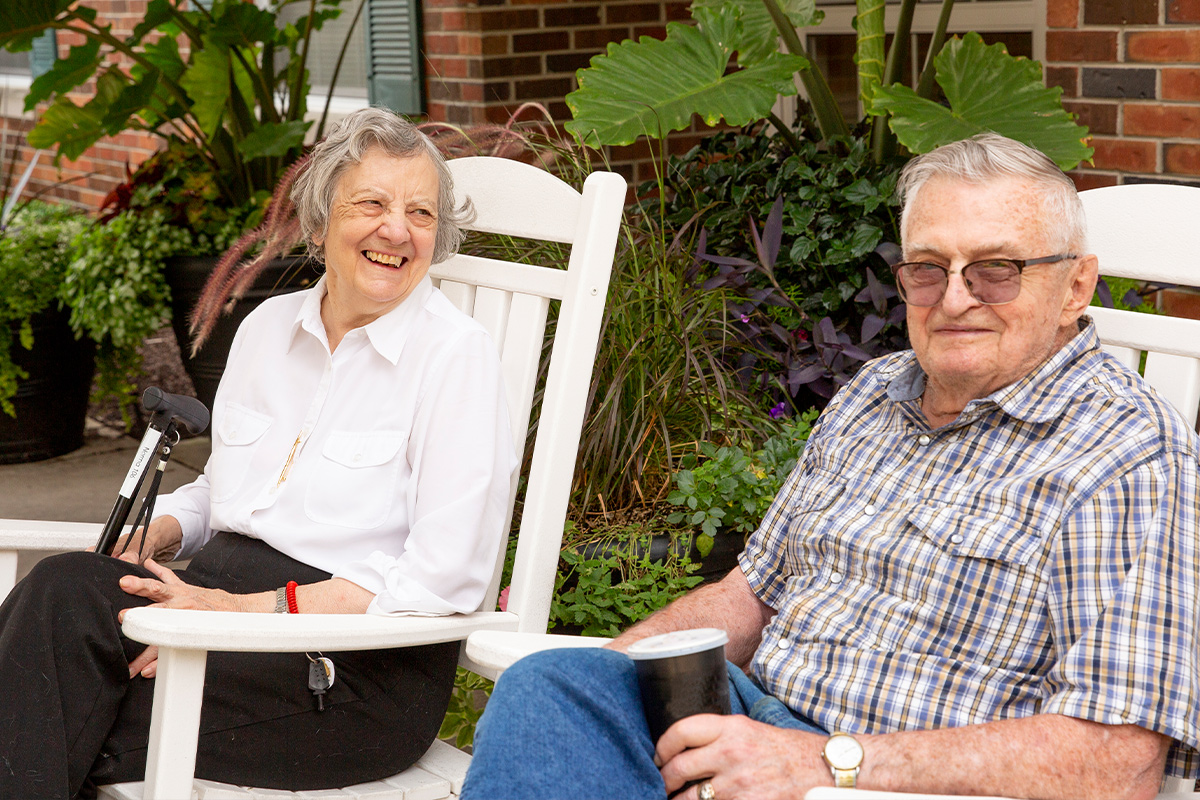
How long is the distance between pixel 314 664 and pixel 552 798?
540 millimetres

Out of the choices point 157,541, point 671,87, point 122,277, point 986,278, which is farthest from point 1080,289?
point 122,277

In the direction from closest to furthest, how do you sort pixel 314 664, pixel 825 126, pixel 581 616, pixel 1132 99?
1. pixel 314 664
2. pixel 581 616
3. pixel 1132 99
4. pixel 825 126

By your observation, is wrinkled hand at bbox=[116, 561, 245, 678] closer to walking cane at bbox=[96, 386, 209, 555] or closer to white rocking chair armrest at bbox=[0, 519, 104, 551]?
walking cane at bbox=[96, 386, 209, 555]

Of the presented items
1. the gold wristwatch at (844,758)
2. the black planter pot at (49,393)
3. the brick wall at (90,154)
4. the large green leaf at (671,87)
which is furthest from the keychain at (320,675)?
the brick wall at (90,154)

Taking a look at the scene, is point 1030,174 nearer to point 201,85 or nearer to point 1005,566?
point 1005,566

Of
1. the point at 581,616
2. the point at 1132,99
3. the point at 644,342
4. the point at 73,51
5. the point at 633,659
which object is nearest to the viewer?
the point at 633,659

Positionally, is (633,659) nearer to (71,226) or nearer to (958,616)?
(958,616)

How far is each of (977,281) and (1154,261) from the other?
1.22ft

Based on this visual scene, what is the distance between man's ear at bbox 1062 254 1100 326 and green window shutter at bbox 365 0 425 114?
3.68 m

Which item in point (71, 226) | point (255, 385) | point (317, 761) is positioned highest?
point (71, 226)

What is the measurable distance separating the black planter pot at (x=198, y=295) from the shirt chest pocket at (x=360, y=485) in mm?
2429

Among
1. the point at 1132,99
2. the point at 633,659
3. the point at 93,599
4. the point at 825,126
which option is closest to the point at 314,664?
the point at 93,599

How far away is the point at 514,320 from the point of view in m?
2.22

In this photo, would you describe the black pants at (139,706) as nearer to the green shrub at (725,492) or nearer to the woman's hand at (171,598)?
the woman's hand at (171,598)
